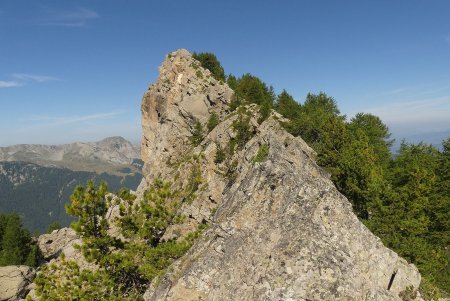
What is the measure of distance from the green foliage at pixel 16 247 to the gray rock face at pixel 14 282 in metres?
11.8

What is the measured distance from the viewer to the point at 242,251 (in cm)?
1973

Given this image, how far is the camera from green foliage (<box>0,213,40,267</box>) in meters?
71.6

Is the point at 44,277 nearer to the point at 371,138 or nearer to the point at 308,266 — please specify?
Answer: the point at 308,266

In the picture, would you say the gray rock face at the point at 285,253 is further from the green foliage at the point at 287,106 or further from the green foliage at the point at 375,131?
the green foliage at the point at 287,106

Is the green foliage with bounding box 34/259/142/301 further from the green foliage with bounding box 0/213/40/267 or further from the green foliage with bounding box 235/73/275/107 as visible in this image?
the green foliage with bounding box 235/73/275/107

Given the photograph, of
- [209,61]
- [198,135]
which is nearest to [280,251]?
[198,135]

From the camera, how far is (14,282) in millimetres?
58281

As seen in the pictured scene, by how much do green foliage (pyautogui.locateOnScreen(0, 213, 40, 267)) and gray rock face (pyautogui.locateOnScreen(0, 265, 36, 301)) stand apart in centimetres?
1175

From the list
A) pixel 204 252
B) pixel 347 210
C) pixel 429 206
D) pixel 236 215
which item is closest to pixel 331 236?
pixel 347 210

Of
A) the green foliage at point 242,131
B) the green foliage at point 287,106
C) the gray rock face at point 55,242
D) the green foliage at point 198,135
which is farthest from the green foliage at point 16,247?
the green foliage at point 287,106

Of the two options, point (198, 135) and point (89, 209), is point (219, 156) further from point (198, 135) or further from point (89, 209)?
point (89, 209)

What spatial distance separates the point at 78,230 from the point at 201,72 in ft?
227

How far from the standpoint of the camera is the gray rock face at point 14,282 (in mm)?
56572

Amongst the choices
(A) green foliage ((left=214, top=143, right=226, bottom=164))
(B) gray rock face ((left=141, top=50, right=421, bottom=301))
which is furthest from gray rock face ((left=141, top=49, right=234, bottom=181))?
(B) gray rock face ((left=141, top=50, right=421, bottom=301))
